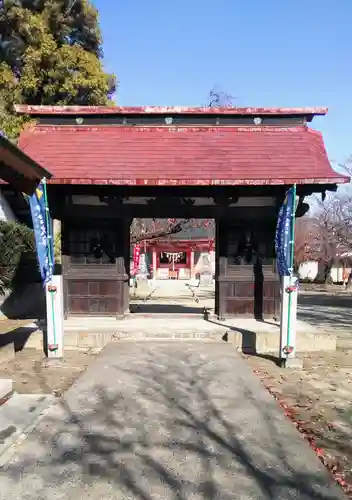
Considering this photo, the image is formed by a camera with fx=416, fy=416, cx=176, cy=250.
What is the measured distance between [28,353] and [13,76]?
1325 centimetres

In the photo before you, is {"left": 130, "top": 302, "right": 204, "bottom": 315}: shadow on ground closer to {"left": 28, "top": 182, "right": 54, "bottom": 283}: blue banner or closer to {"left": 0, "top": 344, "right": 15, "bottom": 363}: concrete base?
{"left": 0, "top": 344, "right": 15, "bottom": 363}: concrete base

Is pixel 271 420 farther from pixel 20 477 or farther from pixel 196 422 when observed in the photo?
pixel 20 477

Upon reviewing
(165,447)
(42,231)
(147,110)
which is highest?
(147,110)

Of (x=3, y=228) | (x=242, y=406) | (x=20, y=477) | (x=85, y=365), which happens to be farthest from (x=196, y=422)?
(x=3, y=228)

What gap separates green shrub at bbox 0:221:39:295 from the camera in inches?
453

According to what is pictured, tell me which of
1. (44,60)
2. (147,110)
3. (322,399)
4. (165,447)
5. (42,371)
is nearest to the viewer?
(165,447)

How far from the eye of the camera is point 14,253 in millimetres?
11703

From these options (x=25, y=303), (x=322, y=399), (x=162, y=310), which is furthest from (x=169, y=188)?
(x=25, y=303)

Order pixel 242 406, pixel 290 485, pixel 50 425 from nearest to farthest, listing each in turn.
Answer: pixel 290 485, pixel 50 425, pixel 242 406

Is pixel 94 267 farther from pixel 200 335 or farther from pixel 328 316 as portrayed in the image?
pixel 328 316

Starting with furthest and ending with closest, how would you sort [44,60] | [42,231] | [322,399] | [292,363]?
1. [44,60]
2. [292,363]
3. [42,231]
4. [322,399]

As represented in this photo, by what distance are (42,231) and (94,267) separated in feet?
9.92

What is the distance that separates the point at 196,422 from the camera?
474cm

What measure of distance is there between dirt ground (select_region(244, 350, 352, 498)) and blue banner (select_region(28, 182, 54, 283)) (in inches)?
164
